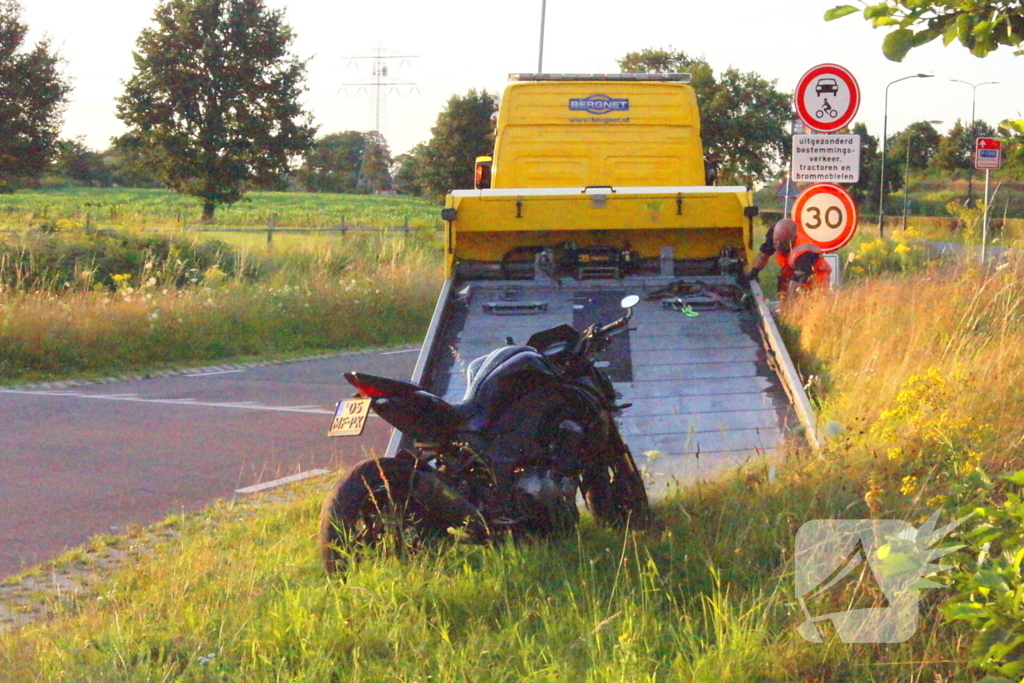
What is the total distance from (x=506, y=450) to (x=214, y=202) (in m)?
47.7

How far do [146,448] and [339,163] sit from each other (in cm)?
10546

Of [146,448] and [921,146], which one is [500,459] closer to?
[146,448]

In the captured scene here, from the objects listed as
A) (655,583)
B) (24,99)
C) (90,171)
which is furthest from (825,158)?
(90,171)

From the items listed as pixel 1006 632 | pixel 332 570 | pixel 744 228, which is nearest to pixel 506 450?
pixel 332 570

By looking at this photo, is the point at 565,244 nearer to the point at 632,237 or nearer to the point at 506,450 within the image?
the point at 632,237

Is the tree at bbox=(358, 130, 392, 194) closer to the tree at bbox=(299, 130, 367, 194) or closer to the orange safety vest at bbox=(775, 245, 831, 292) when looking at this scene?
the tree at bbox=(299, 130, 367, 194)

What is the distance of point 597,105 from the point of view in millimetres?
12672

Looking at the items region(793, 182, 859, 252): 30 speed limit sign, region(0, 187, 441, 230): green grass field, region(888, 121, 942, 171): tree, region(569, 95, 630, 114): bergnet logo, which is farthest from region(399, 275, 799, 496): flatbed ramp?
region(888, 121, 942, 171): tree

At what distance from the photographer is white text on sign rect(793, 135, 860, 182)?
36.8ft

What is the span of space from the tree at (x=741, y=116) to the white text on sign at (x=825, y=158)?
38.8 m

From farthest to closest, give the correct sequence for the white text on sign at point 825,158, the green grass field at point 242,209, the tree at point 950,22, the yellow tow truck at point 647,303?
the green grass field at point 242,209 < the white text on sign at point 825,158 < the yellow tow truck at point 647,303 < the tree at point 950,22

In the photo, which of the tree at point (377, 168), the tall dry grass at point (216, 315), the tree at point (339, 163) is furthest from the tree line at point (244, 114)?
the tree at point (377, 168)

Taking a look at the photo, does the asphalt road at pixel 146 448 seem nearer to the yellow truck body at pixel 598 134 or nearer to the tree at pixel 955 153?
the yellow truck body at pixel 598 134

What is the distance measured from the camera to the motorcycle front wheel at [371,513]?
5.14m
